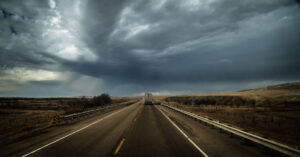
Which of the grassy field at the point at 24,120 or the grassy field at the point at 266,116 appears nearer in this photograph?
the grassy field at the point at 24,120

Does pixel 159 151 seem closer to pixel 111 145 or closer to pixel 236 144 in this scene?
pixel 111 145

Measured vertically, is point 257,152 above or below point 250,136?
below

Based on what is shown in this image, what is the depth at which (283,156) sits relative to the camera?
541 cm

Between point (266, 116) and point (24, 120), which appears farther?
point (266, 116)

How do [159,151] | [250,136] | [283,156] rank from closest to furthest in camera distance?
1. [283,156]
2. [159,151]
3. [250,136]

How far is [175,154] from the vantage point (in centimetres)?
552

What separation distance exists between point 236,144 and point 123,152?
562 centimetres

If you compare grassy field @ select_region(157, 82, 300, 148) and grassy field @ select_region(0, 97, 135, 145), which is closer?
grassy field @ select_region(0, 97, 135, 145)

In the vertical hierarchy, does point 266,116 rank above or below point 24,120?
below

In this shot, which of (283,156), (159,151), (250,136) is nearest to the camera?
(283,156)

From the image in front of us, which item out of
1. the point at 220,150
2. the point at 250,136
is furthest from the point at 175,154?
the point at 250,136

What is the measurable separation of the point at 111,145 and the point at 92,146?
3.05 feet

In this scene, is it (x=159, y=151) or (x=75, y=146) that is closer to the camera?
(x=159, y=151)

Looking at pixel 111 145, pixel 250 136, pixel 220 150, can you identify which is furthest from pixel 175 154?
pixel 250 136
